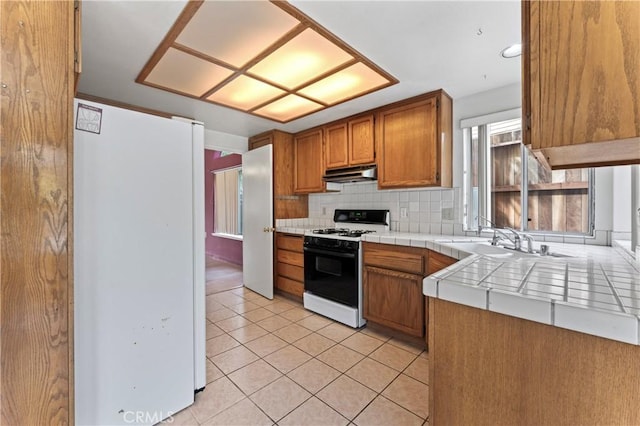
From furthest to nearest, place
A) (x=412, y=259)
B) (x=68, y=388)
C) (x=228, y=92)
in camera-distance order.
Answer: (x=228, y=92)
(x=412, y=259)
(x=68, y=388)

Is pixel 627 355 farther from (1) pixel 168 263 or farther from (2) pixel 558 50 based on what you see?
(1) pixel 168 263

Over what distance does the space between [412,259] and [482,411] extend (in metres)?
1.49

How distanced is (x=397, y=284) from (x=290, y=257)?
1.51m

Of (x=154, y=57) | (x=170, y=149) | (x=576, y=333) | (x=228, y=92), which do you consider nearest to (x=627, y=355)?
(x=576, y=333)

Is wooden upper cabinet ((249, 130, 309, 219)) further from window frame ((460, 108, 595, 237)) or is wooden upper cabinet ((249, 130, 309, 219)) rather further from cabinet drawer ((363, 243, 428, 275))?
window frame ((460, 108, 595, 237))

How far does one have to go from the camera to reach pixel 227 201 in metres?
5.82

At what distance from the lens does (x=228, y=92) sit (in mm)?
2459

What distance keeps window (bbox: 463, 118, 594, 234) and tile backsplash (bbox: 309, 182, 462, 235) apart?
5.9 inches

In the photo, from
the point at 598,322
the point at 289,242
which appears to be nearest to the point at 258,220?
the point at 289,242

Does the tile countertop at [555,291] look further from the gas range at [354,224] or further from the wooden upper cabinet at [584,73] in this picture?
the gas range at [354,224]

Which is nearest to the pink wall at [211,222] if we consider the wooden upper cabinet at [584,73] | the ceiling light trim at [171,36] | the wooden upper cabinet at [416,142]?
the ceiling light trim at [171,36]

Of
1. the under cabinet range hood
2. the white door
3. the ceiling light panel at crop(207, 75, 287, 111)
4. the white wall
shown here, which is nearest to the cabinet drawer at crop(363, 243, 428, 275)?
the under cabinet range hood

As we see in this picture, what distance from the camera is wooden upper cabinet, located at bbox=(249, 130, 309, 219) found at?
12.1 ft

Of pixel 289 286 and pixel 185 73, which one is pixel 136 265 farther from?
pixel 289 286
